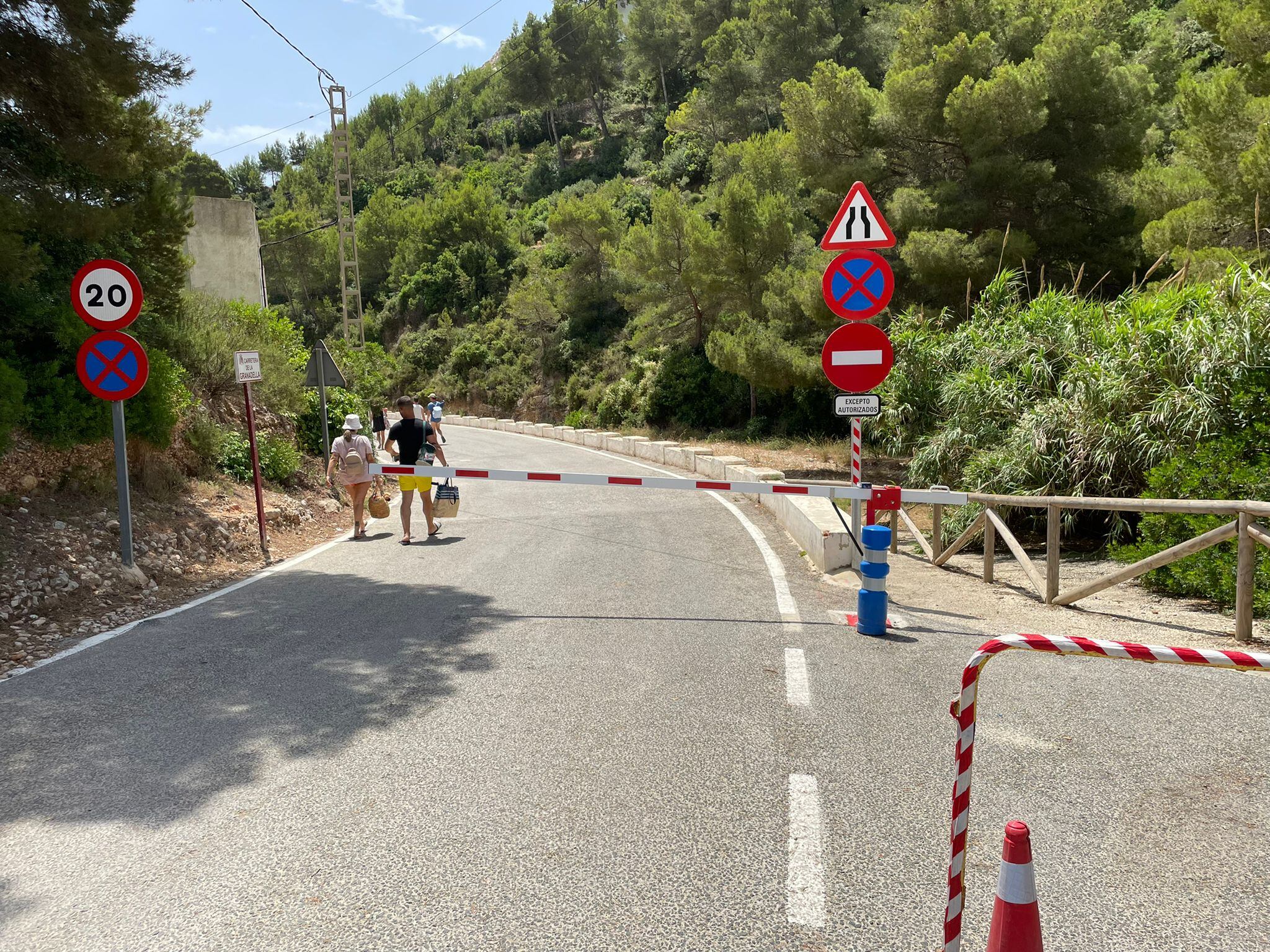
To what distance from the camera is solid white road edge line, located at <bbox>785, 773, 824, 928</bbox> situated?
127 inches

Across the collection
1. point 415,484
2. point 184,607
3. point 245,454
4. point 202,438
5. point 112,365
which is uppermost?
point 112,365

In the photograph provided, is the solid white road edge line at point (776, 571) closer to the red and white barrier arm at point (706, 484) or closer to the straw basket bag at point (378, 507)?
the red and white barrier arm at point (706, 484)

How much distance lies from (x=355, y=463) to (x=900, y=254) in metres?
12.2

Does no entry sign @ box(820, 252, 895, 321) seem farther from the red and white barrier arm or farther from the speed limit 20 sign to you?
the speed limit 20 sign

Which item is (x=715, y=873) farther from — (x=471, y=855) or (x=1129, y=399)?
(x=1129, y=399)

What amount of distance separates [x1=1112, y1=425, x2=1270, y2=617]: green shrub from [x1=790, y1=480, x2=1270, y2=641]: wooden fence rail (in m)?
0.33

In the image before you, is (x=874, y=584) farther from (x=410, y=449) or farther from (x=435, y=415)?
(x=435, y=415)

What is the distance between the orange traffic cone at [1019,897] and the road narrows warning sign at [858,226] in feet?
19.2

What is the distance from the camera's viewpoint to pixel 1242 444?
27.5 feet

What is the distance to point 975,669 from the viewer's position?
2.96 m

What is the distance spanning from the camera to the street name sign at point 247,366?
34.8 feet

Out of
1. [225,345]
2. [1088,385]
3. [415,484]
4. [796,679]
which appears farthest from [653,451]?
[796,679]

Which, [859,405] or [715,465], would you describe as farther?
[715,465]

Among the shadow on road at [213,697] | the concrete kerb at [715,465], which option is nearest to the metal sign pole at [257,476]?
the shadow on road at [213,697]
